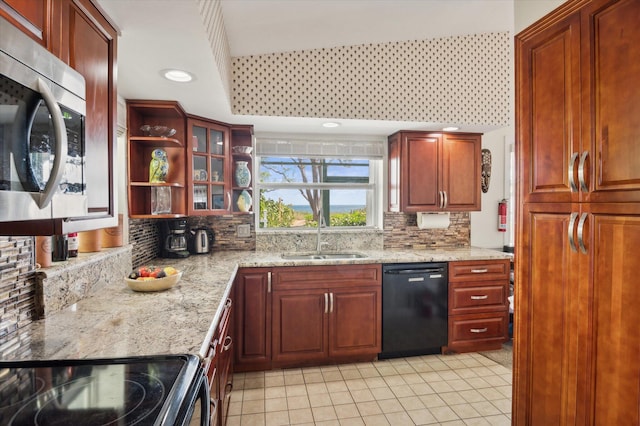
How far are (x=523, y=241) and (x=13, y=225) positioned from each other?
76.5 inches

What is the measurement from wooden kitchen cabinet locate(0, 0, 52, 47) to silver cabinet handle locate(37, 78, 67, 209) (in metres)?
0.18

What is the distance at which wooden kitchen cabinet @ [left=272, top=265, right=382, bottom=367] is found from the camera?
2.78 m

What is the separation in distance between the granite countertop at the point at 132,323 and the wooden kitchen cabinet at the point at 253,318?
1.58 ft

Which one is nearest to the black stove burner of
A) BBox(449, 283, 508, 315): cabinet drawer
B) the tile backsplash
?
the tile backsplash

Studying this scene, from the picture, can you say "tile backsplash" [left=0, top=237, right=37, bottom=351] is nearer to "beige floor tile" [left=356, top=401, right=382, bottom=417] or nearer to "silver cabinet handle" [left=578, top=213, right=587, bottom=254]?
"beige floor tile" [left=356, top=401, right=382, bottom=417]

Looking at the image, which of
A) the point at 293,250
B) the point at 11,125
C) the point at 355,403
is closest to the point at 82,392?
the point at 11,125

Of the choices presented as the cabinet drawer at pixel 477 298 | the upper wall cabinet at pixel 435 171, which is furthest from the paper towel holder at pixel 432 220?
the cabinet drawer at pixel 477 298

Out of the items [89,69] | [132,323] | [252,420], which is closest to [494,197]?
[252,420]

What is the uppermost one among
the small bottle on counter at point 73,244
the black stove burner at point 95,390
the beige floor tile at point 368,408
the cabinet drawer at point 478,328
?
the small bottle on counter at point 73,244

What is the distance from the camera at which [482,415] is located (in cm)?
218

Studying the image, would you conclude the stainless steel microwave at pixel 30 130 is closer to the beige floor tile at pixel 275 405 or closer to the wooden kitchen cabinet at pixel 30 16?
the wooden kitchen cabinet at pixel 30 16

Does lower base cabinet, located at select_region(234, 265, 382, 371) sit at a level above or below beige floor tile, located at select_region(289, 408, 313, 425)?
above

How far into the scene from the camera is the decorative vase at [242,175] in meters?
3.11

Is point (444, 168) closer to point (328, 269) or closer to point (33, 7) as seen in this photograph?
point (328, 269)
